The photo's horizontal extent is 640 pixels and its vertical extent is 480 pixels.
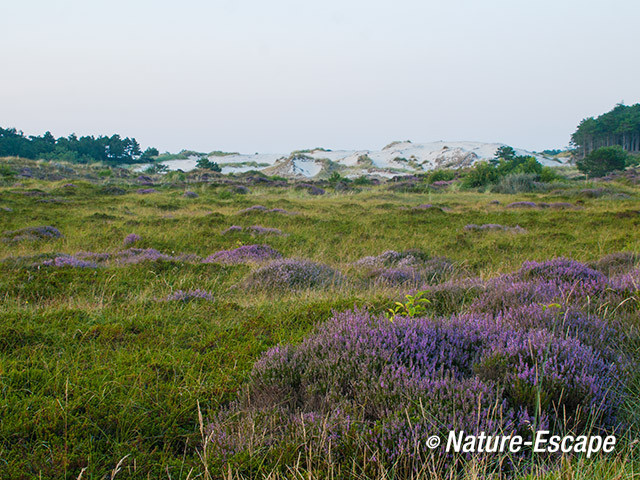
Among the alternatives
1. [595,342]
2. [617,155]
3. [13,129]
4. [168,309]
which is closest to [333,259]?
[168,309]

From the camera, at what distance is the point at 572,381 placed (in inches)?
98.4

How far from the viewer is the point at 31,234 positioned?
37.0ft

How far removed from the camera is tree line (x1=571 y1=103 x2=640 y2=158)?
214 feet

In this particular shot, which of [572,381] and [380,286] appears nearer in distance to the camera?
[572,381]

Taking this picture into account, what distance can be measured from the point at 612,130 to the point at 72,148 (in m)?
83.7

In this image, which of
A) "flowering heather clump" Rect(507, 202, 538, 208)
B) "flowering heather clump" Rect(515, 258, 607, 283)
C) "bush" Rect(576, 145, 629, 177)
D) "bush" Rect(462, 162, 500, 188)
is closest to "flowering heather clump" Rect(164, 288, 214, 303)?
"flowering heather clump" Rect(515, 258, 607, 283)

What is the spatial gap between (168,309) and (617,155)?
4995cm

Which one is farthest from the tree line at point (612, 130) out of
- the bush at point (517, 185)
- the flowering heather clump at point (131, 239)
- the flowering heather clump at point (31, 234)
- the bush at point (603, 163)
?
the flowering heather clump at point (31, 234)

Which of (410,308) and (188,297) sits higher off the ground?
(410,308)

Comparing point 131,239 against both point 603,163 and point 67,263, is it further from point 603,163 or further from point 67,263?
point 603,163

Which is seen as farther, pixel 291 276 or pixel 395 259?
pixel 395 259

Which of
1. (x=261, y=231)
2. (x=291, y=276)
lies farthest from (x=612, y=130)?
(x=291, y=276)

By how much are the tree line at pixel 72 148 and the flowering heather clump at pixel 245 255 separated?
51.4 metres

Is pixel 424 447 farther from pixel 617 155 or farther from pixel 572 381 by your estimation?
pixel 617 155
